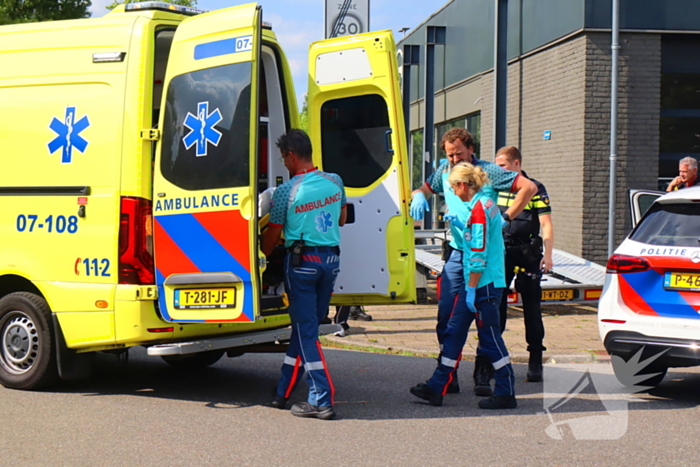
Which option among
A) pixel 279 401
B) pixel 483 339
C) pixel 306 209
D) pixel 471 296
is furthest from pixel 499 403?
pixel 306 209

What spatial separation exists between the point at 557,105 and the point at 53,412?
34.8ft

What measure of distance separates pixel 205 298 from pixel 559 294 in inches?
217

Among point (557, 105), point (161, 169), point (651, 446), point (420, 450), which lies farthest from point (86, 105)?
point (557, 105)

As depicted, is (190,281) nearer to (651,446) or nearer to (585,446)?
(585,446)

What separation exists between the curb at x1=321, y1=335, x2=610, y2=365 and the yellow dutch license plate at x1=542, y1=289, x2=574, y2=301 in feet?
5.90

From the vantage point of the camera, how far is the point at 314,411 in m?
5.67

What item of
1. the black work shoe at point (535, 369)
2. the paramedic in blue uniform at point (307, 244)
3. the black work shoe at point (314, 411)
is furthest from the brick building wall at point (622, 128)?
the black work shoe at point (314, 411)

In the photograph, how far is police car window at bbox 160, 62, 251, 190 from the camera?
5.61 metres

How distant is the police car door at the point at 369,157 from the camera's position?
265 inches

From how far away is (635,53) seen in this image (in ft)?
43.8

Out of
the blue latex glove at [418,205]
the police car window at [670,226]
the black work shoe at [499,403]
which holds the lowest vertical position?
the black work shoe at [499,403]

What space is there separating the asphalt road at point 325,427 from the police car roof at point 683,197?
4.86 ft

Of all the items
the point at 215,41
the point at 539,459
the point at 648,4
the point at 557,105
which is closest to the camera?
the point at 539,459

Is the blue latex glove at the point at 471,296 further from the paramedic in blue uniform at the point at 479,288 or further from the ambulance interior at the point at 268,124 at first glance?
the ambulance interior at the point at 268,124
